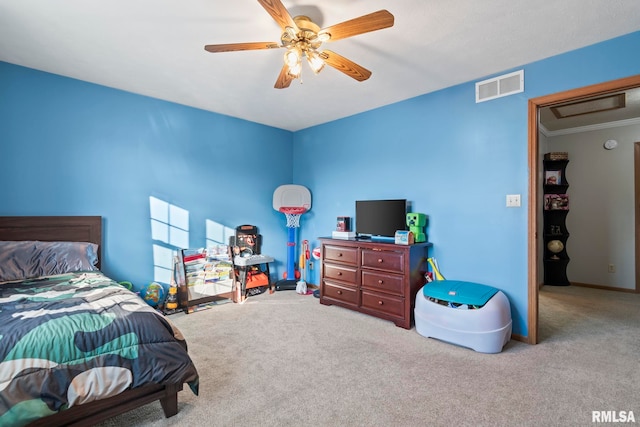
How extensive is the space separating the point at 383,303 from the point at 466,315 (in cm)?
89

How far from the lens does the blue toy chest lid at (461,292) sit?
2598 mm

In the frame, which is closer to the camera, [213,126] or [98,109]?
[98,109]

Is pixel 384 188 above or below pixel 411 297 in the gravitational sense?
above

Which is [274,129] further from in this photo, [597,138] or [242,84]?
[597,138]

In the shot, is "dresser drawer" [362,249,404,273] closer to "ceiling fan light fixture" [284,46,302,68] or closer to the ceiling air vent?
the ceiling air vent

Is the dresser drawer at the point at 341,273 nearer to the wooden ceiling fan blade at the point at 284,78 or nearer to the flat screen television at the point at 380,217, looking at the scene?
the flat screen television at the point at 380,217

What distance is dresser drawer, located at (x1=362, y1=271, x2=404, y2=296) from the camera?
3115 mm

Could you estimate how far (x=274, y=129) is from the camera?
4.84 m

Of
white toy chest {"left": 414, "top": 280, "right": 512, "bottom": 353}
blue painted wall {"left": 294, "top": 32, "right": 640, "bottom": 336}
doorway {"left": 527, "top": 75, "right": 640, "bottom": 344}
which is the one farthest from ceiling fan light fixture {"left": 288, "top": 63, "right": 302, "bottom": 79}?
white toy chest {"left": 414, "top": 280, "right": 512, "bottom": 353}

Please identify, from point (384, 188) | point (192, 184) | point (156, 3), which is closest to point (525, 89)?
point (384, 188)

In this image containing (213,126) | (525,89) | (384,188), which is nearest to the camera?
(525,89)

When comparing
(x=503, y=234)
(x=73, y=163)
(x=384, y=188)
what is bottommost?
(x=503, y=234)

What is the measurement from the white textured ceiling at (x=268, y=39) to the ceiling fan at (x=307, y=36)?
0.64 ft

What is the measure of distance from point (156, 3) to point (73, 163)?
2068 mm
